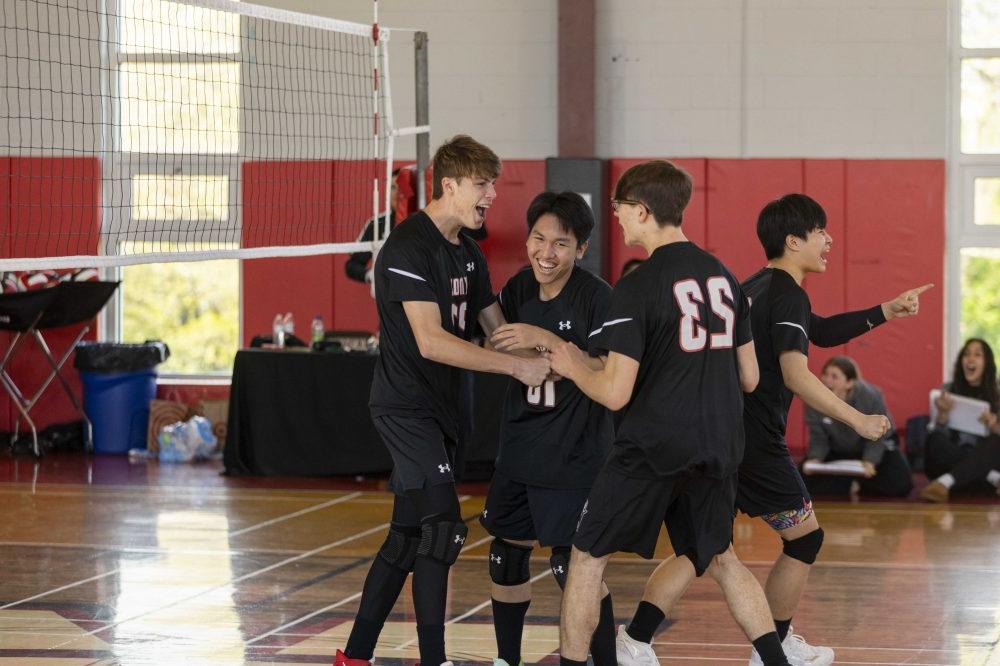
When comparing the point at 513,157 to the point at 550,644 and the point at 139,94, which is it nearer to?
the point at 139,94

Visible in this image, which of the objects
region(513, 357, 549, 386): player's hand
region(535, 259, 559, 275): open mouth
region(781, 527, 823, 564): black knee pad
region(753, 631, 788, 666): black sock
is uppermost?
region(535, 259, 559, 275): open mouth

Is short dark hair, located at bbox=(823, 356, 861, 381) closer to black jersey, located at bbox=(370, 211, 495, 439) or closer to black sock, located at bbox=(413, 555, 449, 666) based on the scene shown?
black jersey, located at bbox=(370, 211, 495, 439)

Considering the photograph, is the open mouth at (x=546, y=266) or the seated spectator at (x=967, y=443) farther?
the seated spectator at (x=967, y=443)

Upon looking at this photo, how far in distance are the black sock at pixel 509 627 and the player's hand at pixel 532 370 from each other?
75cm

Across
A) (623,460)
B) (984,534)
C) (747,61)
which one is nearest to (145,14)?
(747,61)

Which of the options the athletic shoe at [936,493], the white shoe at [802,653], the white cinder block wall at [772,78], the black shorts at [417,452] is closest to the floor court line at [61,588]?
the black shorts at [417,452]

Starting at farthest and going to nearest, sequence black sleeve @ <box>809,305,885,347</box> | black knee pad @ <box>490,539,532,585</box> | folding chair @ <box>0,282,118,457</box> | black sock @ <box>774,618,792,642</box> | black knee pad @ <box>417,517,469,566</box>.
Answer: folding chair @ <box>0,282,118,457</box>
black sleeve @ <box>809,305,885,347</box>
black sock @ <box>774,618,792,642</box>
black knee pad @ <box>490,539,532,585</box>
black knee pad @ <box>417,517,469,566</box>

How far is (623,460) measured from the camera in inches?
153

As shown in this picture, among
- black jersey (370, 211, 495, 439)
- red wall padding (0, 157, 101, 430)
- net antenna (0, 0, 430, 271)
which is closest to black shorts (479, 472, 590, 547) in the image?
black jersey (370, 211, 495, 439)

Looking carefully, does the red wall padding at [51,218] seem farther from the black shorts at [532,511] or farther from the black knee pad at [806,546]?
the black knee pad at [806,546]

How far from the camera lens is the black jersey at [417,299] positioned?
4.32 metres

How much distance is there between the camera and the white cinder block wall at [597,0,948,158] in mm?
11047

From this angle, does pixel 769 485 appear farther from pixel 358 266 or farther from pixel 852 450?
pixel 358 266

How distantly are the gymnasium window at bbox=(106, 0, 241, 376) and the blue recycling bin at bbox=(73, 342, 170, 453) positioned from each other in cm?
70
